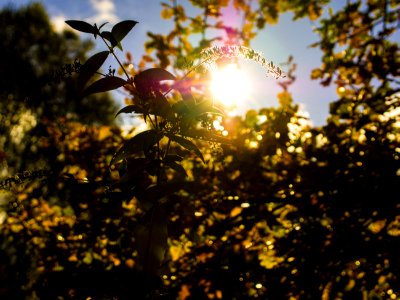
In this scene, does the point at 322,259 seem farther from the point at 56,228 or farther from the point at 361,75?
the point at 56,228

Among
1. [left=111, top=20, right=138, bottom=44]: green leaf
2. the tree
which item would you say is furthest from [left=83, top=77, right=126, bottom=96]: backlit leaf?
the tree

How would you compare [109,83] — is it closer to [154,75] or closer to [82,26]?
[154,75]

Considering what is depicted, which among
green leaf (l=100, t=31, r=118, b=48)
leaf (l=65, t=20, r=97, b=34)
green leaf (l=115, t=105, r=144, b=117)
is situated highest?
leaf (l=65, t=20, r=97, b=34)

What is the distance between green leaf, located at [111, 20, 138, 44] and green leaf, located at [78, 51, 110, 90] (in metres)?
0.14

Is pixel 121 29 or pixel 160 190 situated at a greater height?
pixel 121 29

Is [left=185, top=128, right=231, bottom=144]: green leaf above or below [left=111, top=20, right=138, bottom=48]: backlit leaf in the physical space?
below

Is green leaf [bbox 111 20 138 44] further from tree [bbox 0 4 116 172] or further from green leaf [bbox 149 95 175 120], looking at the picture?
tree [bbox 0 4 116 172]

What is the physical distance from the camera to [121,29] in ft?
5.31

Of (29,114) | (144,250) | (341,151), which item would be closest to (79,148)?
(341,151)

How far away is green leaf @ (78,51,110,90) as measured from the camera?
1439 mm

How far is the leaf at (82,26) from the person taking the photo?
158 cm

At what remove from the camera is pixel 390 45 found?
3404 mm

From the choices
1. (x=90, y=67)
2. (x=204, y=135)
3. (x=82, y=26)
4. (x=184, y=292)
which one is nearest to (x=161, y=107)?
(x=204, y=135)

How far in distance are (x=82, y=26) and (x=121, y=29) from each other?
20cm
